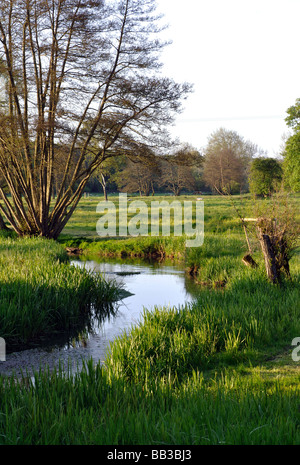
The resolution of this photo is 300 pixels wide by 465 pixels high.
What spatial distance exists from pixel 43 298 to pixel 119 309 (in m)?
2.24

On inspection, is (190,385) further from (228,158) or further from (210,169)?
(228,158)

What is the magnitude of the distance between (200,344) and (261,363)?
A: 0.83 meters

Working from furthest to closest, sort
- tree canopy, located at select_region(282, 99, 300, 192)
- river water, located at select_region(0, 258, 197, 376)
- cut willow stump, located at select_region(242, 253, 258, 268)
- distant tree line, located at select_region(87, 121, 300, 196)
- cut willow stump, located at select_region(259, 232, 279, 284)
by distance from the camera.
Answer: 1. tree canopy, located at select_region(282, 99, 300, 192)
2. distant tree line, located at select_region(87, 121, 300, 196)
3. cut willow stump, located at select_region(242, 253, 258, 268)
4. cut willow stump, located at select_region(259, 232, 279, 284)
5. river water, located at select_region(0, 258, 197, 376)

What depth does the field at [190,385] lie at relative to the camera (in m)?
3.18

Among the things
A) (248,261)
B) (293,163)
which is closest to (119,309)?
(248,261)

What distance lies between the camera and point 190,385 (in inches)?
175

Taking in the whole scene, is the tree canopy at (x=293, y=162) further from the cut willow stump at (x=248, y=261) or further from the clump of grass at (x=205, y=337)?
the clump of grass at (x=205, y=337)

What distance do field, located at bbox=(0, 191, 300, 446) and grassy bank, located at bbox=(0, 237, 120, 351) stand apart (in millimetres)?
2006

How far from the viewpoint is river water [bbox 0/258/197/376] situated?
6.51 meters

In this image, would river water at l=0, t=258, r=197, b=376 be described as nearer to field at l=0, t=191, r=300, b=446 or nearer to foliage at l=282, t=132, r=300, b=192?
field at l=0, t=191, r=300, b=446

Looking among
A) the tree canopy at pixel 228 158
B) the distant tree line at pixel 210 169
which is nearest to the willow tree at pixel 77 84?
the distant tree line at pixel 210 169

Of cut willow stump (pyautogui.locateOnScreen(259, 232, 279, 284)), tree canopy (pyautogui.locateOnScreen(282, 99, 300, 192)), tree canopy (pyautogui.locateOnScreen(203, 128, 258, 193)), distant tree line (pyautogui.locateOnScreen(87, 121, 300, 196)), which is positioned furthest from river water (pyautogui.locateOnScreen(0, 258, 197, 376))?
tree canopy (pyautogui.locateOnScreen(203, 128, 258, 193))

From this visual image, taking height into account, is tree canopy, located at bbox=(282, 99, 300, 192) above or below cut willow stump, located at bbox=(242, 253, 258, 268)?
above

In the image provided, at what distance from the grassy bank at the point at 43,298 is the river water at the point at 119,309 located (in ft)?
1.20
